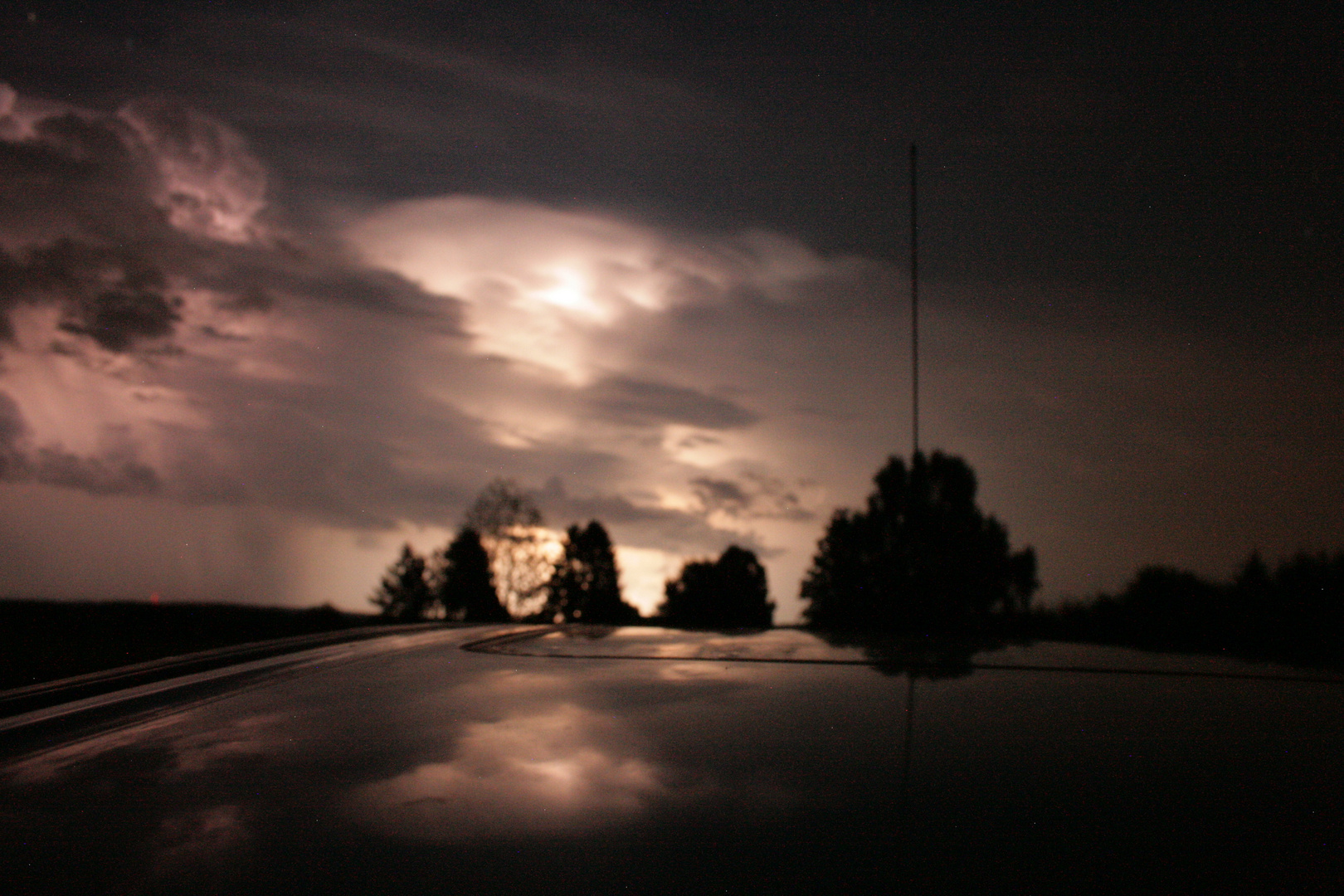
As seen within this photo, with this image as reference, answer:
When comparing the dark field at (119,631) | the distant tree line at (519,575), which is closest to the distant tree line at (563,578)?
the distant tree line at (519,575)

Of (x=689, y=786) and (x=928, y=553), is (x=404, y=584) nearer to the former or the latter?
(x=928, y=553)

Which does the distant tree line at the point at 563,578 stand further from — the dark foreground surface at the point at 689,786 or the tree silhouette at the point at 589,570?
the dark foreground surface at the point at 689,786

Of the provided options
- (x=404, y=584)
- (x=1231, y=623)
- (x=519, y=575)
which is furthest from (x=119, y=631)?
(x=404, y=584)

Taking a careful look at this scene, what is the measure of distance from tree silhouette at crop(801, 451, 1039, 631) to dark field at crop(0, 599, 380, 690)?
3804cm

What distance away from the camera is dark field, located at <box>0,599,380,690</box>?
4.32 m

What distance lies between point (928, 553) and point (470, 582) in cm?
2842

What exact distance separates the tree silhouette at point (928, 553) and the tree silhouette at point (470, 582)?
19.8 m

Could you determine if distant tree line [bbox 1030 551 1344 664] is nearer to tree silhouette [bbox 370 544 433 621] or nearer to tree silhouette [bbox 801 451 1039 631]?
tree silhouette [bbox 801 451 1039 631]

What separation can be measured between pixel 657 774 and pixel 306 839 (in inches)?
30.7

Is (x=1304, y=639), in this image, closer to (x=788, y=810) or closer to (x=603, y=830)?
(x=788, y=810)

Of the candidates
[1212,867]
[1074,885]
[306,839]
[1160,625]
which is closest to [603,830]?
[306,839]

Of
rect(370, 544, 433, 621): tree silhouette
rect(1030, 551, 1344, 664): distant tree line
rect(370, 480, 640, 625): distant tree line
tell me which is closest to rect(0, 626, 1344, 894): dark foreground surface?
rect(1030, 551, 1344, 664): distant tree line

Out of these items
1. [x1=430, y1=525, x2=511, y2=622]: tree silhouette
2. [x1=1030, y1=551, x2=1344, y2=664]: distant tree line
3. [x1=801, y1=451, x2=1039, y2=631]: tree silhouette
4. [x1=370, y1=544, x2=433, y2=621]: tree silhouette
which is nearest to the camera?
[x1=1030, y1=551, x2=1344, y2=664]: distant tree line

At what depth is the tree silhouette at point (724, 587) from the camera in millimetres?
61688
